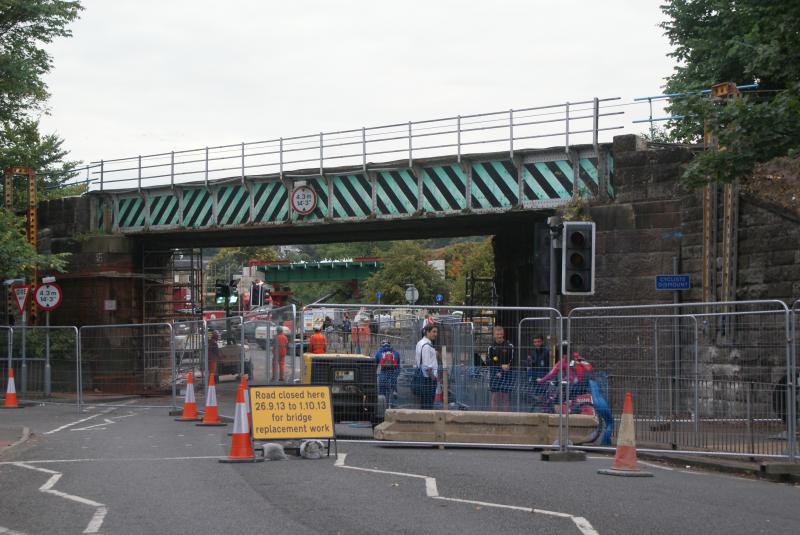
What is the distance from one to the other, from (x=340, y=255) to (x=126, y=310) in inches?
3446

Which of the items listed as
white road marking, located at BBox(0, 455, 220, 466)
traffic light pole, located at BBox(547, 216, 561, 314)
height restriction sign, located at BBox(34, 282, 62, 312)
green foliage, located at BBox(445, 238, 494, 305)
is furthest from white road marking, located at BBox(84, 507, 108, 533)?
green foliage, located at BBox(445, 238, 494, 305)

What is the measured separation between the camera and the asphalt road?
841 cm

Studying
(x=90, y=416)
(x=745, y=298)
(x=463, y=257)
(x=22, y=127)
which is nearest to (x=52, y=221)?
(x=22, y=127)

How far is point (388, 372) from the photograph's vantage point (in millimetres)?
15727

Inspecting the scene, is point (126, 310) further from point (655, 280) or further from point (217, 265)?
point (217, 265)

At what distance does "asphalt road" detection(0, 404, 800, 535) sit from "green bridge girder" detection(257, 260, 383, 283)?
203 feet

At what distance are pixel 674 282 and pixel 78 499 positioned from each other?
1513 centimetres

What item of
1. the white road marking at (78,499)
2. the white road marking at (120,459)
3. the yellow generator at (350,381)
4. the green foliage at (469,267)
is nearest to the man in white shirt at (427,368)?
the yellow generator at (350,381)

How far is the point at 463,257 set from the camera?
8594 centimetres

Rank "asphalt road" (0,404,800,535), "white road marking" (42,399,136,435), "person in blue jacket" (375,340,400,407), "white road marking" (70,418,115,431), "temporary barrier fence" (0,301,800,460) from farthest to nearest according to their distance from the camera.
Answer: "white road marking" (70,418,115,431)
"white road marking" (42,399,136,435)
"person in blue jacket" (375,340,400,407)
"temporary barrier fence" (0,301,800,460)
"asphalt road" (0,404,800,535)

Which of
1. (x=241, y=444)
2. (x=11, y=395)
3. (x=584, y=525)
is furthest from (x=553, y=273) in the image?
(x=11, y=395)

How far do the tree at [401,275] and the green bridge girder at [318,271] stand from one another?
1071 mm

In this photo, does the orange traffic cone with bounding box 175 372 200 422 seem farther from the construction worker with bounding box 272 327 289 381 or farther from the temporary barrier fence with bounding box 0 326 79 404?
the temporary barrier fence with bounding box 0 326 79 404

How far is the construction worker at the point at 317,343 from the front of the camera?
15.9 m
